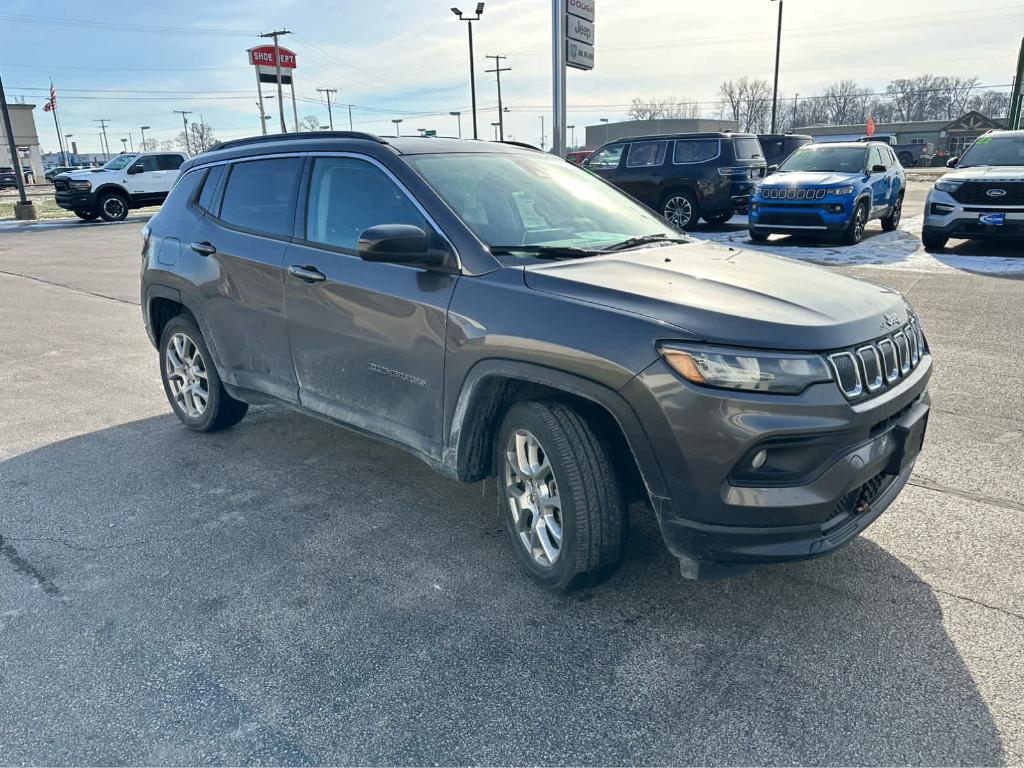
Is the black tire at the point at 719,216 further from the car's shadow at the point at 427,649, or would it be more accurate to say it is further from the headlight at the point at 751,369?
the headlight at the point at 751,369

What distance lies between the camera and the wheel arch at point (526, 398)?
8.30 ft

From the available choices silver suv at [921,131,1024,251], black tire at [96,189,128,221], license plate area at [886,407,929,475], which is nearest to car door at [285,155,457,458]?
license plate area at [886,407,929,475]

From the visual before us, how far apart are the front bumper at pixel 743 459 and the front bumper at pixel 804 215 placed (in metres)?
10.8

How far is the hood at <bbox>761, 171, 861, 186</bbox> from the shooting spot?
1223 cm

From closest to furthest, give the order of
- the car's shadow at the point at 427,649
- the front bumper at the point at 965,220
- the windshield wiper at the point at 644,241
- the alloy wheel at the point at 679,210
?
1. the car's shadow at the point at 427,649
2. the windshield wiper at the point at 644,241
3. the front bumper at the point at 965,220
4. the alloy wheel at the point at 679,210

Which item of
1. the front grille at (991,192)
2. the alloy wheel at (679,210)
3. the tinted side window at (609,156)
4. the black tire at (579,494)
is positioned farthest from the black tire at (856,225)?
the black tire at (579,494)

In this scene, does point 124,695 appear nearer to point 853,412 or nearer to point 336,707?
point 336,707

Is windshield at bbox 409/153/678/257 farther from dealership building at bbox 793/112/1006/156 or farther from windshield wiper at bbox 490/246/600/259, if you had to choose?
dealership building at bbox 793/112/1006/156

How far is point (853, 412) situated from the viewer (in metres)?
2.42

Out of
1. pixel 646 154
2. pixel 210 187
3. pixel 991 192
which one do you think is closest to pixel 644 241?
pixel 210 187

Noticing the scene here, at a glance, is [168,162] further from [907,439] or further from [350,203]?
[907,439]

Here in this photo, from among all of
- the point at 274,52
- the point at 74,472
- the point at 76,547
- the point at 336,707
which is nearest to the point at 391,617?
the point at 336,707

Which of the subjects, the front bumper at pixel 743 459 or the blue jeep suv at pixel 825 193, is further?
the blue jeep suv at pixel 825 193

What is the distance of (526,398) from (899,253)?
10.9 meters
